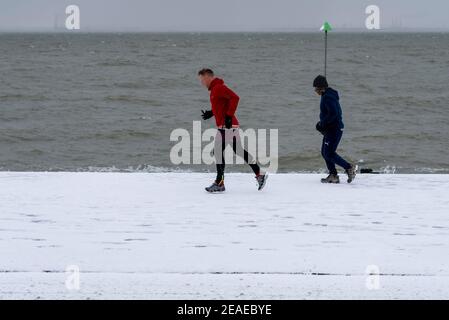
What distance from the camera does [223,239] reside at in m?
6.86

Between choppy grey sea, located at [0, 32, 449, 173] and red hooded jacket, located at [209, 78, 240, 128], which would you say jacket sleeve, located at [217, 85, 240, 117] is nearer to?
red hooded jacket, located at [209, 78, 240, 128]

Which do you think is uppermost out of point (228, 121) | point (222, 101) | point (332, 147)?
point (222, 101)

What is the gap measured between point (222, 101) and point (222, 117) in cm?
19

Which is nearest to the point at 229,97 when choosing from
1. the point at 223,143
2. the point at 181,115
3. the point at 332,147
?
the point at 223,143

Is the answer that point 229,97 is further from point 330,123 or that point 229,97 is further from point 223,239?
point 223,239

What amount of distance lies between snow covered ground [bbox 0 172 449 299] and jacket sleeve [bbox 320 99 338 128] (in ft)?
2.69

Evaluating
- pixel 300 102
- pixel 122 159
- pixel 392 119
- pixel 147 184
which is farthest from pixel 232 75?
pixel 147 184

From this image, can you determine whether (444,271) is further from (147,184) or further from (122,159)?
(122,159)

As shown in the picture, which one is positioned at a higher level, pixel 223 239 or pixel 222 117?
pixel 222 117

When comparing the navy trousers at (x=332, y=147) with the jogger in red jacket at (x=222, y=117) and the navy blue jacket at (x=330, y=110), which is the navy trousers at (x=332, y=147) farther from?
the jogger in red jacket at (x=222, y=117)

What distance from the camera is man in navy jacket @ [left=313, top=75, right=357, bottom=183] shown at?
32.1 feet

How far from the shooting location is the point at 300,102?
46562mm

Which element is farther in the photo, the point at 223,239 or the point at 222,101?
the point at 222,101

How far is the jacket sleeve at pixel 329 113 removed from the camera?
9.79 meters
